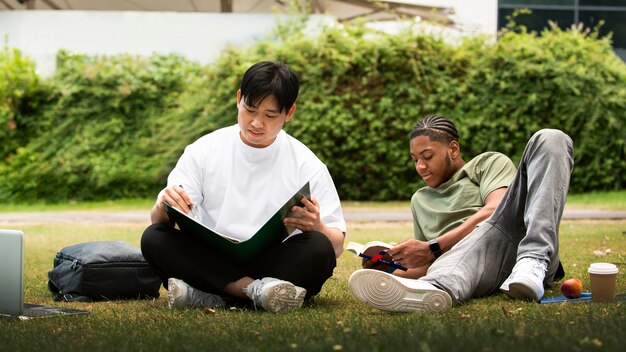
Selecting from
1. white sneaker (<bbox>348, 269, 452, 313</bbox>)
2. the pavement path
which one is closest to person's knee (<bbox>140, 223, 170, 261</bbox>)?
white sneaker (<bbox>348, 269, 452, 313</bbox>)

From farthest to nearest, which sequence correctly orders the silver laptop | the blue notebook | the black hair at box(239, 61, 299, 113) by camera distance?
the black hair at box(239, 61, 299, 113), the blue notebook, the silver laptop

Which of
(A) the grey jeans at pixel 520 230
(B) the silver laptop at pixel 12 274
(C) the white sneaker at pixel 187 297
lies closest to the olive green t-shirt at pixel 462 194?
(A) the grey jeans at pixel 520 230

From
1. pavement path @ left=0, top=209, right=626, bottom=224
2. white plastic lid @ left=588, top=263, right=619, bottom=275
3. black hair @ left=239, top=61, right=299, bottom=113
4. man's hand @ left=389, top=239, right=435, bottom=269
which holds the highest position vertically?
black hair @ left=239, top=61, right=299, bottom=113

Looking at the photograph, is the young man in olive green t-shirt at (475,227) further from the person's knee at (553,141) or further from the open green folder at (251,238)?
the open green folder at (251,238)

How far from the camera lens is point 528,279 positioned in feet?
13.3

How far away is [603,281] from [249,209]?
65.6 inches

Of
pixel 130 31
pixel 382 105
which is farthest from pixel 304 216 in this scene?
pixel 130 31

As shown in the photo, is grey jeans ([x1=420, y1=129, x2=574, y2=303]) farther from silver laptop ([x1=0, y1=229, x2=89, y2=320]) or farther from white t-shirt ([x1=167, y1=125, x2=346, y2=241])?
silver laptop ([x1=0, y1=229, x2=89, y2=320])

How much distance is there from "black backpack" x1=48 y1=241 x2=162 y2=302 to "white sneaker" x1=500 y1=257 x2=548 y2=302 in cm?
202

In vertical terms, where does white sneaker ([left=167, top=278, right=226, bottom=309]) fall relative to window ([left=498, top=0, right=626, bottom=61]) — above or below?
below

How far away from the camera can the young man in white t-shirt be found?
441 cm

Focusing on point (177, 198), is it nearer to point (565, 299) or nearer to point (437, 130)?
point (437, 130)

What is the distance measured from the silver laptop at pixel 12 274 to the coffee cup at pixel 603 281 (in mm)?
2429

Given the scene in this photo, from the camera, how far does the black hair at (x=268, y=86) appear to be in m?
4.36
